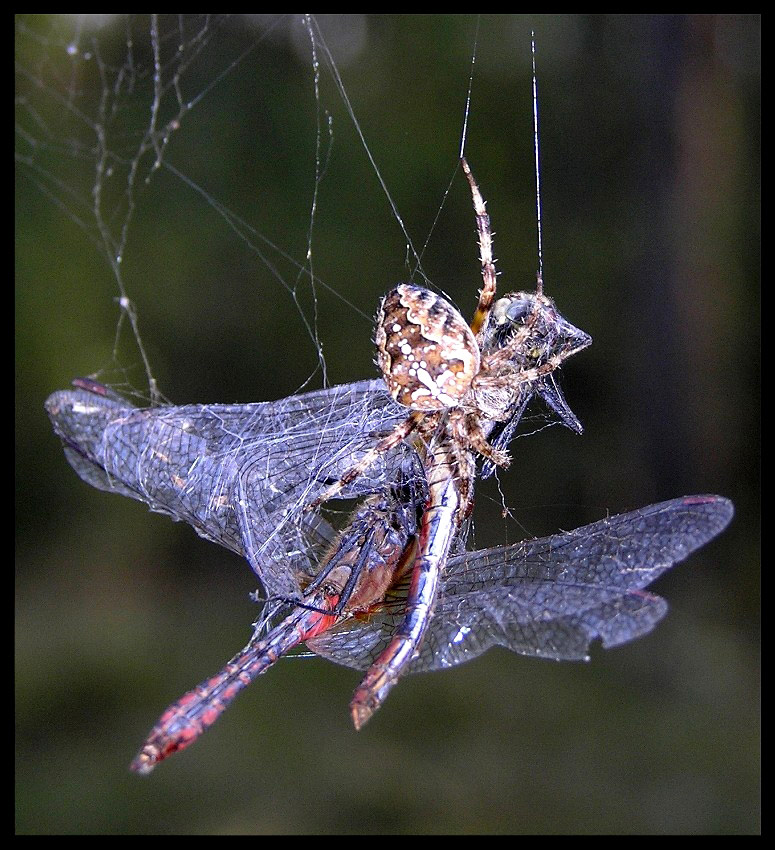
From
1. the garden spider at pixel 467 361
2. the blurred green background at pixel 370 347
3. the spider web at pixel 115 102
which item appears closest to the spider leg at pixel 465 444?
the garden spider at pixel 467 361

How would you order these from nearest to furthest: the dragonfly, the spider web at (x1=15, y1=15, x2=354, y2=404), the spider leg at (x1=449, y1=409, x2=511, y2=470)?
the dragonfly < the spider leg at (x1=449, y1=409, x2=511, y2=470) < the spider web at (x1=15, y1=15, x2=354, y2=404)

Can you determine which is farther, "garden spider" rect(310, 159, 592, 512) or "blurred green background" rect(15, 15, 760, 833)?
"blurred green background" rect(15, 15, 760, 833)

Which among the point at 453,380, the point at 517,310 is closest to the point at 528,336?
the point at 517,310

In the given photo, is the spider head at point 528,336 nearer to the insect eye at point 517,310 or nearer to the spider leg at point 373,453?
the insect eye at point 517,310

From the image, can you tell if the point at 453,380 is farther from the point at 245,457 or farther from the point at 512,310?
the point at 245,457

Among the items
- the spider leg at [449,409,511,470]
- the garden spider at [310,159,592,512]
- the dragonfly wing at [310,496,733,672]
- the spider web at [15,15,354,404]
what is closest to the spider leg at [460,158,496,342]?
the garden spider at [310,159,592,512]

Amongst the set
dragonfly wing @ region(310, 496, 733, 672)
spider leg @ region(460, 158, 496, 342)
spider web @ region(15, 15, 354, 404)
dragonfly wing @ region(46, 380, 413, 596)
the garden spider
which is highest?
spider web @ region(15, 15, 354, 404)

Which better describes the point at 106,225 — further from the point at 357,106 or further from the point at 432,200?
the point at 432,200

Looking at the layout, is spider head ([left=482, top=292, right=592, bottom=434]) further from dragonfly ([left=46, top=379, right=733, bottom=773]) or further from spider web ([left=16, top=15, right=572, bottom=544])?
spider web ([left=16, top=15, right=572, bottom=544])
